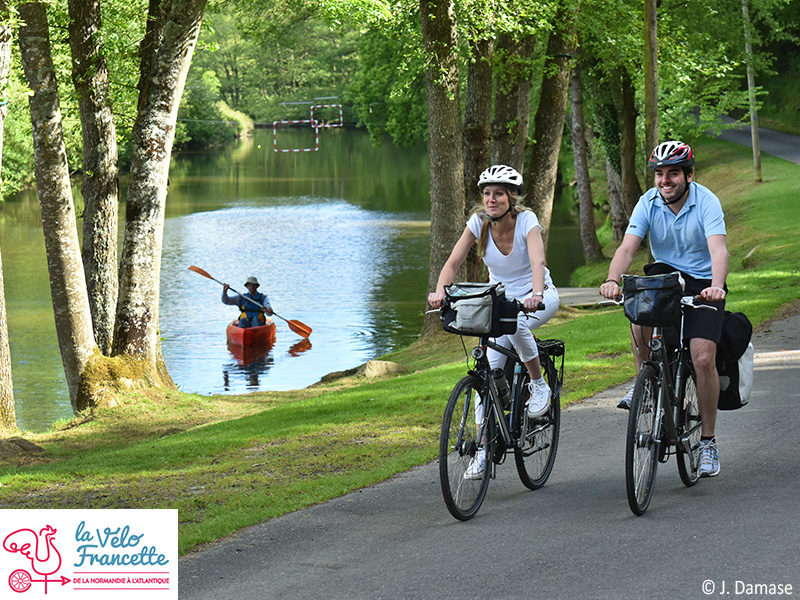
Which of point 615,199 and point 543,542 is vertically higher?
point 615,199

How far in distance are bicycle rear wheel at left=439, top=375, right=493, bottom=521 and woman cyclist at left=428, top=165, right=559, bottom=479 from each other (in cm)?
51

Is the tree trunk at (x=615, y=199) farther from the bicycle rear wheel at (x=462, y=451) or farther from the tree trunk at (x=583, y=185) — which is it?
the bicycle rear wheel at (x=462, y=451)

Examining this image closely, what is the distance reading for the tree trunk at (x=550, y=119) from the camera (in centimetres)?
1823

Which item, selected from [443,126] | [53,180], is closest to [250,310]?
[443,126]

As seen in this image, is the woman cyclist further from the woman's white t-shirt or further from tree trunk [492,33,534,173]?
tree trunk [492,33,534,173]

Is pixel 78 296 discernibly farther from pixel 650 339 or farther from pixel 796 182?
pixel 796 182

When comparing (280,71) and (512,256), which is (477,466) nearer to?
(512,256)

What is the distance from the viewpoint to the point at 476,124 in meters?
18.7

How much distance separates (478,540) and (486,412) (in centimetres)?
79

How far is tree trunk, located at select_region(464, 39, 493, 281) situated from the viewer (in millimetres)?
18359

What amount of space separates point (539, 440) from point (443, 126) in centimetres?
1154

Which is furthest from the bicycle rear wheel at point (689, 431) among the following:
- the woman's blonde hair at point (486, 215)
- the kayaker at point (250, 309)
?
the kayaker at point (250, 309)

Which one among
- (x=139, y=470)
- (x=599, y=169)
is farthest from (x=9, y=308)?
(x=599, y=169)

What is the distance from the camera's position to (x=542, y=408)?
629 centimetres
